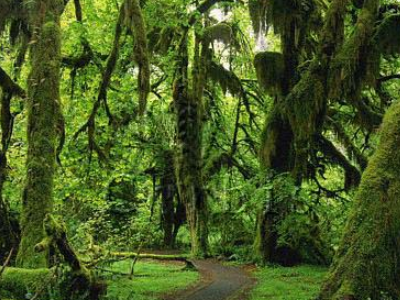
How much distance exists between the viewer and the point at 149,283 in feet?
45.8

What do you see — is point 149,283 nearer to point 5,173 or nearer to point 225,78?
point 5,173

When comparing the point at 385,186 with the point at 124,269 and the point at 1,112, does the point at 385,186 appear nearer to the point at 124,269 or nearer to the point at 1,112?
the point at 1,112

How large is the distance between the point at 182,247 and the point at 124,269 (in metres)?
9.99

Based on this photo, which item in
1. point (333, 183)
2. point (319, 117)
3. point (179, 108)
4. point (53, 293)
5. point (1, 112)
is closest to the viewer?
point (53, 293)

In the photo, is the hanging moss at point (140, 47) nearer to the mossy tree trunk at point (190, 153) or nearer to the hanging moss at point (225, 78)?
the mossy tree trunk at point (190, 153)

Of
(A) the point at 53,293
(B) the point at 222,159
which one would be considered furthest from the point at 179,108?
(A) the point at 53,293

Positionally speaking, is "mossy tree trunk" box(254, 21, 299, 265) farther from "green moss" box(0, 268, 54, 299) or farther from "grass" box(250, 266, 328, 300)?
"green moss" box(0, 268, 54, 299)

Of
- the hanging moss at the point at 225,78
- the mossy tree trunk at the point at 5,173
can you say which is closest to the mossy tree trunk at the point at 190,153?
the hanging moss at the point at 225,78

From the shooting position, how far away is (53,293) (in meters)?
8.57

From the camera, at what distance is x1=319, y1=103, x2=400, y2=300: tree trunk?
6.41 meters

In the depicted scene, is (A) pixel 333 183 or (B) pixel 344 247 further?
(A) pixel 333 183

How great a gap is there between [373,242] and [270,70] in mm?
11642

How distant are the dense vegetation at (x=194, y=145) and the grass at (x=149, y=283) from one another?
10 cm

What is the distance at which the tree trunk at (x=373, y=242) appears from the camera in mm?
6410
